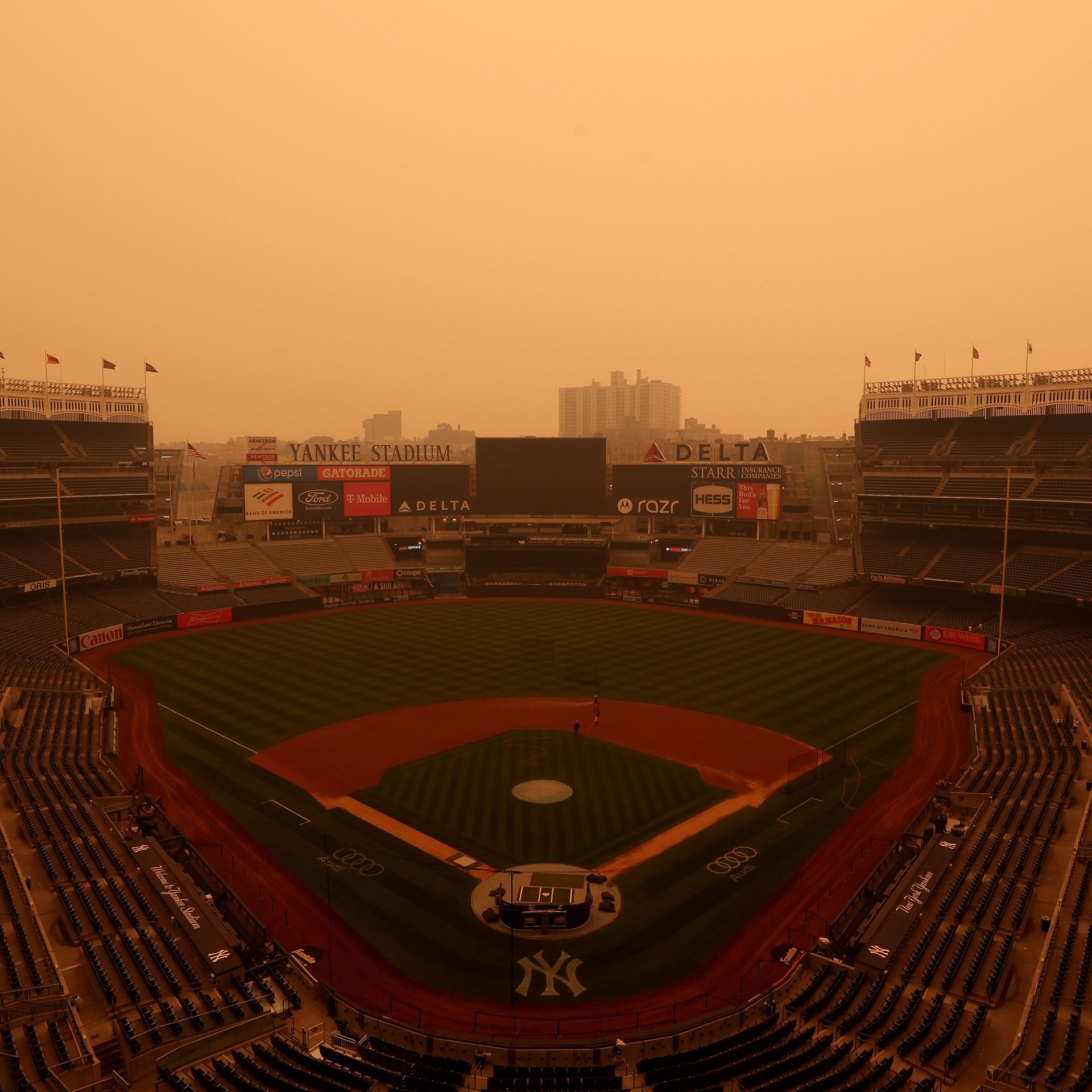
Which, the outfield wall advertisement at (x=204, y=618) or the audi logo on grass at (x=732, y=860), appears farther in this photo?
the outfield wall advertisement at (x=204, y=618)

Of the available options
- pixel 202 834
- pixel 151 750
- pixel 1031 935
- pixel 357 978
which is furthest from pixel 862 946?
pixel 151 750

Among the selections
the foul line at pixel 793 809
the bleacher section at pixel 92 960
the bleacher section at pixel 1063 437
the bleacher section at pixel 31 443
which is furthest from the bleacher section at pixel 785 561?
the bleacher section at pixel 31 443

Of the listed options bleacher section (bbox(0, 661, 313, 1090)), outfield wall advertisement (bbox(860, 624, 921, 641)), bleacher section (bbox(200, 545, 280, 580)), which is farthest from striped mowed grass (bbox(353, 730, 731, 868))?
bleacher section (bbox(200, 545, 280, 580))

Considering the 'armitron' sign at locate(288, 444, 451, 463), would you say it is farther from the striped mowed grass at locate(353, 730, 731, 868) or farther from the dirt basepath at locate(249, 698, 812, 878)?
the striped mowed grass at locate(353, 730, 731, 868)

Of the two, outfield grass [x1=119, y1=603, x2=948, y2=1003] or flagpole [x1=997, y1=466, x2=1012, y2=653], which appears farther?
flagpole [x1=997, y1=466, x2=1012, y2=653]

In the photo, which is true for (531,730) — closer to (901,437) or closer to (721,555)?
(721,555)

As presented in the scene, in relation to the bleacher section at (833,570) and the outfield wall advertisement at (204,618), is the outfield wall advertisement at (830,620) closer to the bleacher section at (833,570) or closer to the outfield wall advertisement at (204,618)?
the bleacher section at (833,570)

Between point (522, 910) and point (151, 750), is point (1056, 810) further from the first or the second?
point (151, 750)
